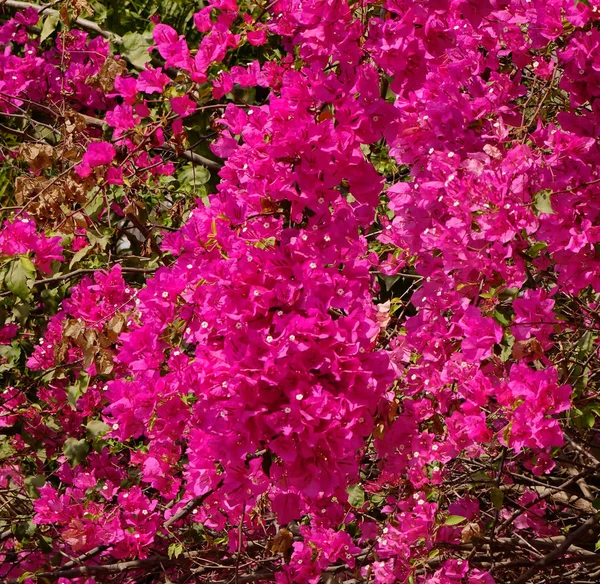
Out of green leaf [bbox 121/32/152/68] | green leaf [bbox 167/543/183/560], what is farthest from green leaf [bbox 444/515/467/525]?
green leaf [bbox 121/32/152/68]

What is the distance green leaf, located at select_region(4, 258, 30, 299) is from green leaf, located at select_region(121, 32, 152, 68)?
3.56 feet

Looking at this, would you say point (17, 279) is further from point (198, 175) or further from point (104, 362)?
point (198, 175)

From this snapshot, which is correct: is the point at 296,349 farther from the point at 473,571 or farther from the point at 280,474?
the point at 473,571

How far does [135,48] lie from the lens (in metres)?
3.32

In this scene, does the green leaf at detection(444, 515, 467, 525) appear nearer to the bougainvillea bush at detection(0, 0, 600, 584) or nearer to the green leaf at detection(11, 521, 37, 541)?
the bougainvillea bush at detection(0, 0, 600, 584)

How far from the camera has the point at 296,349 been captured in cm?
168

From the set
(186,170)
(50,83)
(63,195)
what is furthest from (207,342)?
(50,83)

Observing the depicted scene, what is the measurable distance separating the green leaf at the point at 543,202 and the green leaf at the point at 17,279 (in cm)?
131

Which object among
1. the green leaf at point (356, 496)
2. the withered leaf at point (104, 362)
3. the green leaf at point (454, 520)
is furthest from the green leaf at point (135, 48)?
the green leaf at point (454, 520)

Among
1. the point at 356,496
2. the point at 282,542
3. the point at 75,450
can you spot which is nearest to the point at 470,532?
the point at 356,496

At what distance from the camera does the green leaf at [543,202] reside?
1.88 meters

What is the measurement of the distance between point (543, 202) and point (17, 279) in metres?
1.38

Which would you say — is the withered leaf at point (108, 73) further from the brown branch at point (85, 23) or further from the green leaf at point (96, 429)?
the green leaf at point (96, 429)

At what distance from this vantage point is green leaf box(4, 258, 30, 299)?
2.42 m
